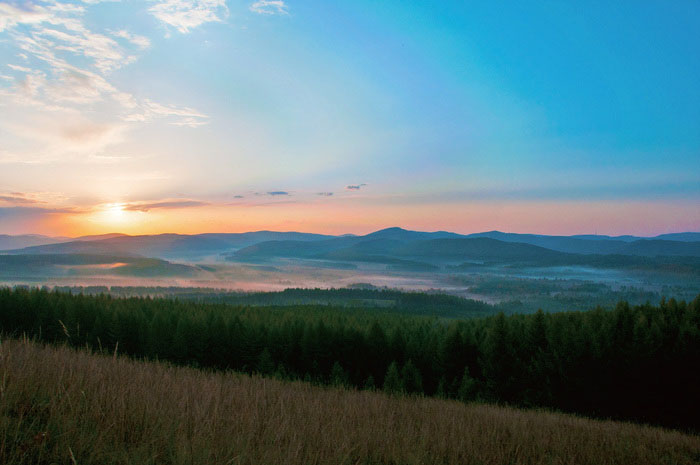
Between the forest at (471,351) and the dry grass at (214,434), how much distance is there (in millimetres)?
14045

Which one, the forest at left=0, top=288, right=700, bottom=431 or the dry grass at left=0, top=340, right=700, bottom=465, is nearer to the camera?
the dry grass at left=0, top=340, right=700, bottom=465

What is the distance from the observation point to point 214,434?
6.86 metres

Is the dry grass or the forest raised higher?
the dry grass

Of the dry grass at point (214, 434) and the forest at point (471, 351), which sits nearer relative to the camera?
the dry grass at point (214, 434)

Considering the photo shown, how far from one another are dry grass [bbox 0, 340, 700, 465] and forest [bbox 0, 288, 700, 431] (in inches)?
553

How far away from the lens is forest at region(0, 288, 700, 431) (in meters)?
25.7

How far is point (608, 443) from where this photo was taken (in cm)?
1047

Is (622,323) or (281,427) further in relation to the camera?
(622,323)

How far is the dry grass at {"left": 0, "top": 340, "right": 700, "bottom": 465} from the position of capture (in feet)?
19.0

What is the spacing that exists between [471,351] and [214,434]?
28.4 meters

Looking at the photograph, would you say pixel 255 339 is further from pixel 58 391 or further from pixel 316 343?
pixel 58 391

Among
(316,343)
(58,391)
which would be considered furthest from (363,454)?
(316,343)

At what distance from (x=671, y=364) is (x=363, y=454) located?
26361mm

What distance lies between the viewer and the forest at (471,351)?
25656 millimetres
